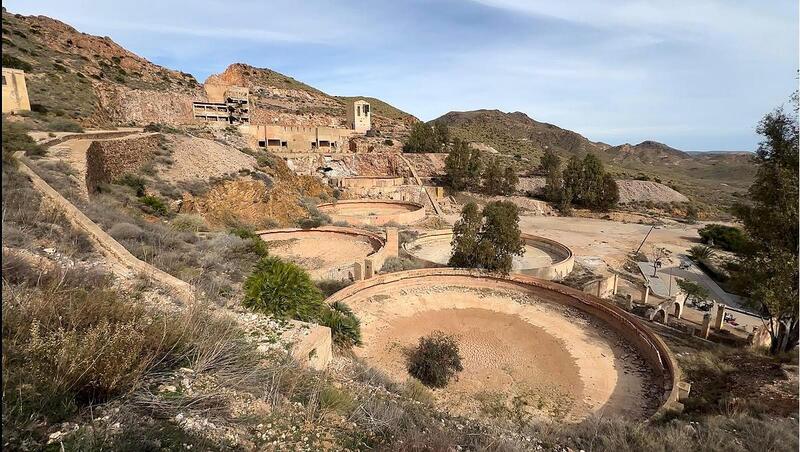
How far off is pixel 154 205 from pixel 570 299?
54.0ft

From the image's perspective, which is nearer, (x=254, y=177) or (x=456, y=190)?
(x=254, y=177)

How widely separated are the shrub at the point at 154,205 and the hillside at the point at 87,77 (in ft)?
48.2

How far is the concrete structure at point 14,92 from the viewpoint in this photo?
20906mm

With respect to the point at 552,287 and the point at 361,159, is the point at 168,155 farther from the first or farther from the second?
the point at 361,159

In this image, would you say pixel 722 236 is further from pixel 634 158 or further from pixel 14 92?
pixel 634 158

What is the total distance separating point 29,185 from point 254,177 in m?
16.6

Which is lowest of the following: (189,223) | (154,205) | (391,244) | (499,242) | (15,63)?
(391,244)

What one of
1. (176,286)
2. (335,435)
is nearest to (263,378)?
(335,435)

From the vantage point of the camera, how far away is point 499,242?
1541 centimetres

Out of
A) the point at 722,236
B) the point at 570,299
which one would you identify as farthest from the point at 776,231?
the point at 722,236

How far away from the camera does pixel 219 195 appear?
2080 centimetres

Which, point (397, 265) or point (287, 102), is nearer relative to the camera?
point (397, 265)

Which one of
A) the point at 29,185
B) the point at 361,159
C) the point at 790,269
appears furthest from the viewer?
the point at 361,159

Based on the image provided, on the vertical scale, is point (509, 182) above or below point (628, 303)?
above
